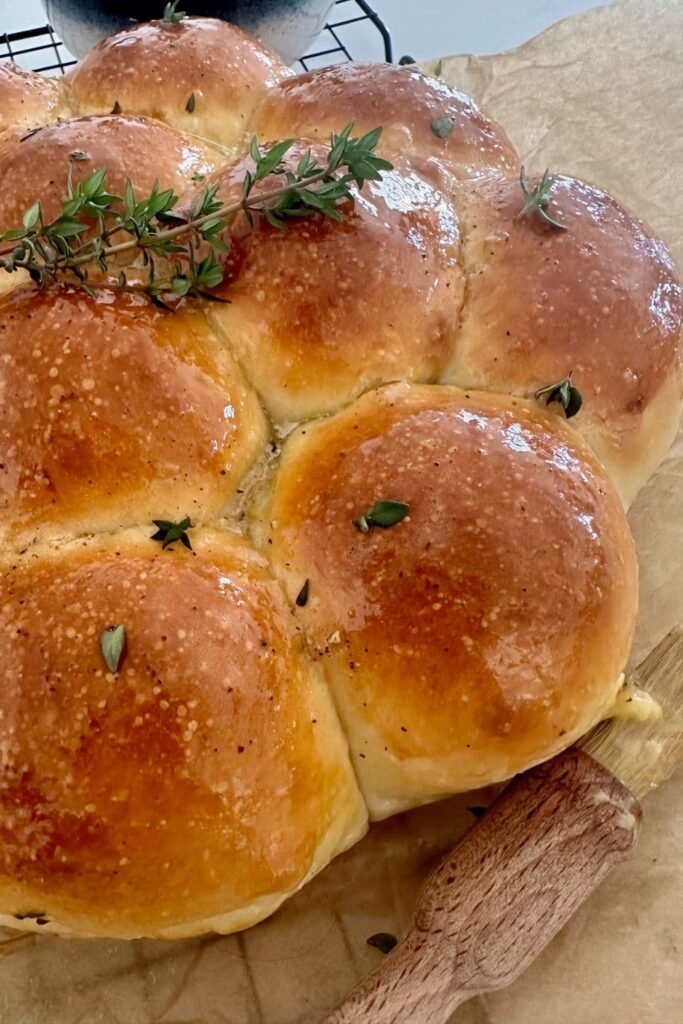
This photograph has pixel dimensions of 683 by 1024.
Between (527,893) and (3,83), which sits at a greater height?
(3,83)

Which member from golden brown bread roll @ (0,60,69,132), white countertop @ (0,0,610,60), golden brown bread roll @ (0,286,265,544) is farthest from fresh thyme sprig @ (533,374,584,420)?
white countertop @ (0,0,610,60)

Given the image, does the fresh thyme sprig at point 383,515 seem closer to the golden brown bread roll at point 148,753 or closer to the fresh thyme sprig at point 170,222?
the golden brown bread roll at point 148,753

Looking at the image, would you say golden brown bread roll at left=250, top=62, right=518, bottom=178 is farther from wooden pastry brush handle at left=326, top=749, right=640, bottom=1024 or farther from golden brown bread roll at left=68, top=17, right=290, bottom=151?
wooden pastry brush handle at left=326, top=749, right=640, bottom=1024

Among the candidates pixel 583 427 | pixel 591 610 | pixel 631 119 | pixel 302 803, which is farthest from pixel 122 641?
pixel 631 119

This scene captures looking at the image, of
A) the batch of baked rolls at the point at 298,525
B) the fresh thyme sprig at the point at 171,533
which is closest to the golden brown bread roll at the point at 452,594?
the batch of baked rolls at the point at 298,525

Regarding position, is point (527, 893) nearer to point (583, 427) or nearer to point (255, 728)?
point (255, 728)
